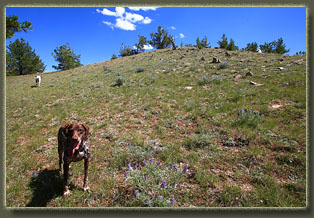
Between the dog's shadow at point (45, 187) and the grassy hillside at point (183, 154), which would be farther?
the dog's shadow at point (45, 187)

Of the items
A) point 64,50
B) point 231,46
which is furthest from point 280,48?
point 64,50

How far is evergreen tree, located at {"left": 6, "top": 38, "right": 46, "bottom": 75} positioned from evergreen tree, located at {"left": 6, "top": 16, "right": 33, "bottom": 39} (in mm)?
39954

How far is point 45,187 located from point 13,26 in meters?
13.8

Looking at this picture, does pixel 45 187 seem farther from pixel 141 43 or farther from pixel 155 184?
pixel 141 43

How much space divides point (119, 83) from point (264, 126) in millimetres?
11778

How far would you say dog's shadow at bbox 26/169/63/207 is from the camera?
3114mm

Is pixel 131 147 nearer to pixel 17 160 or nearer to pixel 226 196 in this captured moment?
pixel 226 196

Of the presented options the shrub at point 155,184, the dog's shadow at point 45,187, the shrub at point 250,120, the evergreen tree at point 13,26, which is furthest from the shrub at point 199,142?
the evergreen tree at point 13,26

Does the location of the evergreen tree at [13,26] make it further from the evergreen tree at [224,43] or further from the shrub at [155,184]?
the evergreen tree at [224,43]

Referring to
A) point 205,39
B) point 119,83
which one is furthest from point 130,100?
point 205,39

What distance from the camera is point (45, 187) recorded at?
338cm

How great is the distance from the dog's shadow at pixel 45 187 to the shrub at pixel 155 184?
1737 millimetres

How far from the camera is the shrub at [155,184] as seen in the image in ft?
8.93

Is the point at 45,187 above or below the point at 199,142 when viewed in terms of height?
below
